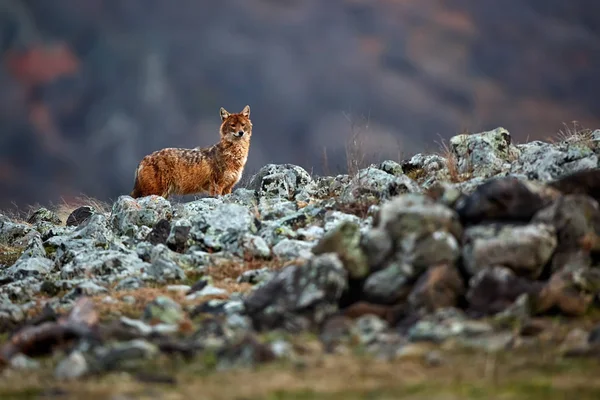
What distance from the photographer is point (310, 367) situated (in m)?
7.41

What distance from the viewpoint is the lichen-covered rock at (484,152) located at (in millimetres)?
19255

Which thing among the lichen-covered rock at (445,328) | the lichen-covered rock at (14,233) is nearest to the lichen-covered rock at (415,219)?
the lichen-covered rock at (445,328)

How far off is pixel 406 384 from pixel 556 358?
1.74 meters

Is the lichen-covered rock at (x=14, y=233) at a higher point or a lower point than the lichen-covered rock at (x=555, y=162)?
higher

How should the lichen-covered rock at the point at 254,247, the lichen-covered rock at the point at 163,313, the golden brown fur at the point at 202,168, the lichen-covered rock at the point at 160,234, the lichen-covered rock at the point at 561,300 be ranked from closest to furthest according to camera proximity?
the lichen-covered rock at the point at 561,300 → the lichen-covered rock at the point at 163,313 → the lichen-covered rock at the point at 254,247 → the lichen-covered rock at the point at 160,234 → the golden brown fur at the point at 202,168

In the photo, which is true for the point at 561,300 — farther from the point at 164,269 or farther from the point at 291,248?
the point at 164,269

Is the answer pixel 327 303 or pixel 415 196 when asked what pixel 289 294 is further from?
pixel 415 196

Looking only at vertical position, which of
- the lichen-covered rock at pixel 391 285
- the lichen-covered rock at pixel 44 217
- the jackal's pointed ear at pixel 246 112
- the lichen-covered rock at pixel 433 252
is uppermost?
the jackal's pointed ear at pixel 246 112

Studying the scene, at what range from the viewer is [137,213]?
21094 mm

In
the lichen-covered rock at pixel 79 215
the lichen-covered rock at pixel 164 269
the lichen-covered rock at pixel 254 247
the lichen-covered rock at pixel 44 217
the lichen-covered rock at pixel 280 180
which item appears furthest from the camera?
the lichen-covered rock at pixel 44 217

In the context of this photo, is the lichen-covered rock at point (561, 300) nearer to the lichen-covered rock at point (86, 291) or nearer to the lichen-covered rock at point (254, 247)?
the lichen-covered rock at point (254, 247)

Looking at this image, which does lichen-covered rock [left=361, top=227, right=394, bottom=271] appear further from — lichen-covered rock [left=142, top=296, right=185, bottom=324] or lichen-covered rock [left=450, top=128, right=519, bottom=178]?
lichen-covered rock [left=450, top=128, right=519, bottom=178]

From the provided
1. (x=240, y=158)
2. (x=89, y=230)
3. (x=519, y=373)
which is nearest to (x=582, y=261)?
(x=519, y=373)

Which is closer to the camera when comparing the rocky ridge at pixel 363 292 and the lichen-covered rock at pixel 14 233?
the rocky ridge at pixel 363 292
